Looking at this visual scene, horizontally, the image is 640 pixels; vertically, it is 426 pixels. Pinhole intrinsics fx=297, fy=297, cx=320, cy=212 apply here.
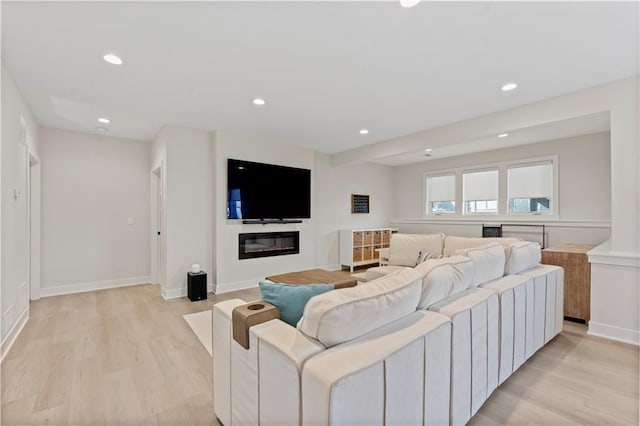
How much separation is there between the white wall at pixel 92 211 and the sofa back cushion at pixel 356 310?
4788mm

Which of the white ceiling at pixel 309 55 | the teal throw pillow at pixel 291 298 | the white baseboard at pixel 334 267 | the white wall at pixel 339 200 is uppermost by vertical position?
the white ceiling at pixel 309 55

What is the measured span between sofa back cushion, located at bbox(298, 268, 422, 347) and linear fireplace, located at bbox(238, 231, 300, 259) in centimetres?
365

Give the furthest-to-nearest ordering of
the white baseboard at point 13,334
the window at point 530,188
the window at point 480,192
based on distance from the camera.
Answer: the window at point 480,192, the window at point 530,188, the white baseboard at point 13,334

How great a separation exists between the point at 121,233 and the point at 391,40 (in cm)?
493

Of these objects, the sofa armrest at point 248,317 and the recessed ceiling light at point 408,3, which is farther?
the recessed ceiling light at point 408,3

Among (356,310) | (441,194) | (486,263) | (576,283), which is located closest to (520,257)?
(486,263)

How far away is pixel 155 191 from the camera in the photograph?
508cm

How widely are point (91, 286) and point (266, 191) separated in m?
3.06

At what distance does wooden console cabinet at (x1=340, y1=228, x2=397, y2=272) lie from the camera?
6121 mm

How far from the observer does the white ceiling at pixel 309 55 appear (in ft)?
6.17

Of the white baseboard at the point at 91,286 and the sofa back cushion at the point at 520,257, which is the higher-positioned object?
the sofa back cushion at the point at 520,257

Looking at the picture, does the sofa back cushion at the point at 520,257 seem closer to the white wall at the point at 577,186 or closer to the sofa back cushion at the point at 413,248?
the sofa back cushion at the point at 413,248

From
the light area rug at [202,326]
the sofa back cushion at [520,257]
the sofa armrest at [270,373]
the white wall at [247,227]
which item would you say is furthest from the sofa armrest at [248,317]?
the white wall at [247,227]

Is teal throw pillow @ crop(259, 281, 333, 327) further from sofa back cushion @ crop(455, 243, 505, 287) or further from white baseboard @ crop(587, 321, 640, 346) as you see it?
white baseboard @ crop(587, 321, 640, 346)
